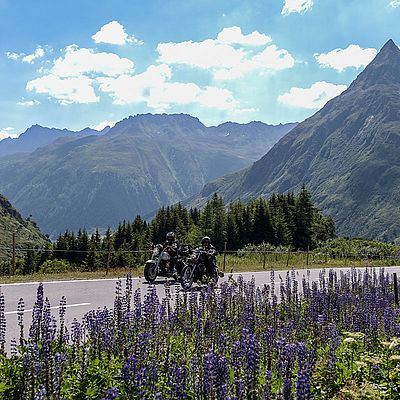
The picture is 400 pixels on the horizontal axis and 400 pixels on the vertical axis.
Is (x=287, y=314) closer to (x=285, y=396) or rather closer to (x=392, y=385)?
(x=392, y=385)

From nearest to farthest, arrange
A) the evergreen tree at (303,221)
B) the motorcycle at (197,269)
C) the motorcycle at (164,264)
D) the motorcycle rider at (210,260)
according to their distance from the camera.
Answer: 1. the motorcycle at (197,269)
2. the motorcycle rider at (210,260)
3. the motorcycle at (164,264)
4. the evergreen tree at (303,221)

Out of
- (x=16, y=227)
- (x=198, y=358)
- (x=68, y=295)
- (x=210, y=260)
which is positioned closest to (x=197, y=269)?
(x=210, y=260)

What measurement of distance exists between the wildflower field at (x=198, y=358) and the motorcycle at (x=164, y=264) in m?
9.07

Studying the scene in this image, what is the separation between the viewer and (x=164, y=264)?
18750 mm

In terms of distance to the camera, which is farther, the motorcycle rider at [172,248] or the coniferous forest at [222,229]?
the coniferous forest at [222,229]

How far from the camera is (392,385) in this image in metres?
5.64

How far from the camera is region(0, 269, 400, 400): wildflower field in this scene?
4.45 meters

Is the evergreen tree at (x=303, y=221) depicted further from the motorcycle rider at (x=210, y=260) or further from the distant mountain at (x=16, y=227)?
the distant mountain at (x=16, y=227)

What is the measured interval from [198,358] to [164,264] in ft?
43.7

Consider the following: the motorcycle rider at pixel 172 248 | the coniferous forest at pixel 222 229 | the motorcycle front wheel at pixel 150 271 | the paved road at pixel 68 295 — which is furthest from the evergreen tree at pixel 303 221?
the motorcycle rider at pixel 172 248

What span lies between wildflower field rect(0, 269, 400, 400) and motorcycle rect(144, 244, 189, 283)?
9.07 m

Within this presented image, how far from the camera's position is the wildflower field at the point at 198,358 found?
4453 mm

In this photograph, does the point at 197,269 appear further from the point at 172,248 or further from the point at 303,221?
the point at 303,221

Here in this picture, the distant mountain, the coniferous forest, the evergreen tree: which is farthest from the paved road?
the distant mountain
